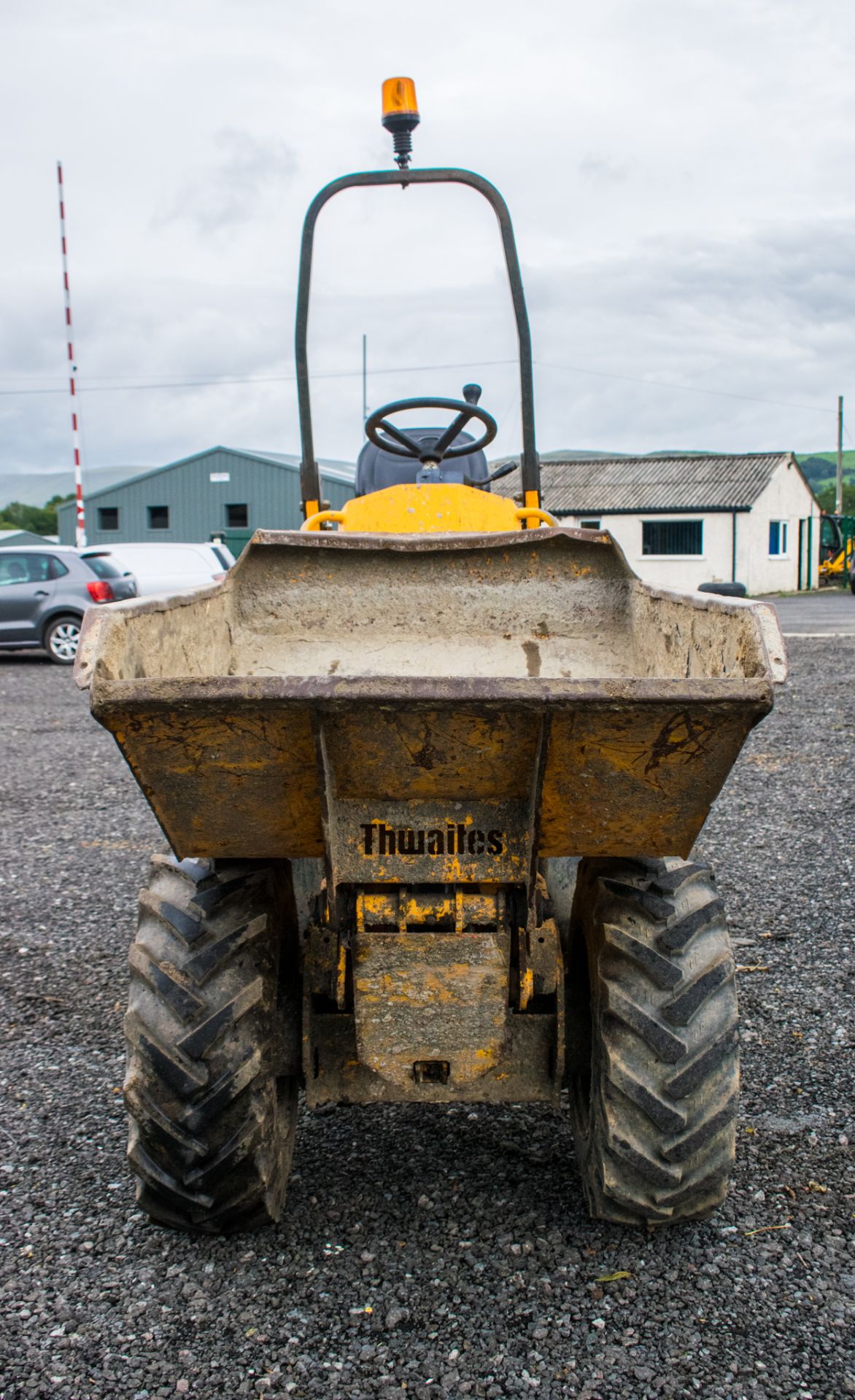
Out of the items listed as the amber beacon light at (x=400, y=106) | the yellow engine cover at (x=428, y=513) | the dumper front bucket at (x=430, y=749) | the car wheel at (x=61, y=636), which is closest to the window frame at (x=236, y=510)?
the car wheel at (x=61, y=636)

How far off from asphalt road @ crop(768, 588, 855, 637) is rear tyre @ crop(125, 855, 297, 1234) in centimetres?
1214

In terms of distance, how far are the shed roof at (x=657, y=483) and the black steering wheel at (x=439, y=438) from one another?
27221mm

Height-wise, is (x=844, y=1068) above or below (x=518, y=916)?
below

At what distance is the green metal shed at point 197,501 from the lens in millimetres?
41531

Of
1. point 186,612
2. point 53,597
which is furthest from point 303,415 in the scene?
point 53,597

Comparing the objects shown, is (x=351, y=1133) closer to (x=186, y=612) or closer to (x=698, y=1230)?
(x=698, y=1230)

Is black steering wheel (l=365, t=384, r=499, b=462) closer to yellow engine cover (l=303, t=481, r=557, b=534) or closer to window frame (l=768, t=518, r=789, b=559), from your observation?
yellow engine cover (l=303, t=481, r=557, b=534)

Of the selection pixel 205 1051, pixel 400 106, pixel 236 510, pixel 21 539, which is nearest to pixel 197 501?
pixel 236 510

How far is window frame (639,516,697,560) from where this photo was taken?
33906mm

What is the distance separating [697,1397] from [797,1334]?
29 cm

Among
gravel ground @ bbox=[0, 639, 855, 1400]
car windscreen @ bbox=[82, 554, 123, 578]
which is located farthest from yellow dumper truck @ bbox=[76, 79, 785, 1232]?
car windscreen @ bbox=[82, 554, 123, 578]

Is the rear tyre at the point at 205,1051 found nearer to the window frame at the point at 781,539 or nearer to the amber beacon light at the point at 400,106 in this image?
the amber beacon light at the point at 400,106

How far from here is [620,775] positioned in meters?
2.32

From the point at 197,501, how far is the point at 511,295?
3884cm
